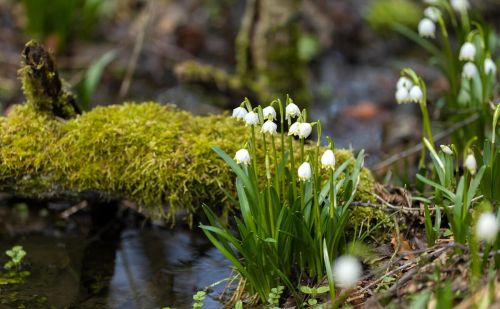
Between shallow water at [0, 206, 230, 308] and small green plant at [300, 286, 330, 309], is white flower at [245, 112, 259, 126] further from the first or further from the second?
shallow water at [0, 206, 230, 308]

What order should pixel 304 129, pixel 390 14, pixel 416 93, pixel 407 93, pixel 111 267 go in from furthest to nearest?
pixel 390 14
pixel 111 267
pixel 407 93
pixel 416 93
pixel 304 129

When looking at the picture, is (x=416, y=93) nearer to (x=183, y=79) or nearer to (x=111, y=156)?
(x=111, y=156)

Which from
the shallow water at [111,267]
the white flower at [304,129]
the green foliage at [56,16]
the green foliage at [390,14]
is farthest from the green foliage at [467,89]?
the green foliage at [56,16]

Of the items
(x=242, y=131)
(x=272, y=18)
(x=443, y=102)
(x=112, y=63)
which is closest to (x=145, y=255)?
(x=242, y=131)

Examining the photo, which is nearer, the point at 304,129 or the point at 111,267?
the point at 304,129

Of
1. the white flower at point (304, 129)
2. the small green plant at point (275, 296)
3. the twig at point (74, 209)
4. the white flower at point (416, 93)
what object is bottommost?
the small green plant at point (275, 296)

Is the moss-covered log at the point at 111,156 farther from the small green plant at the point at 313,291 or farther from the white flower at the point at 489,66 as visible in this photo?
the white flower at the point at 489,66

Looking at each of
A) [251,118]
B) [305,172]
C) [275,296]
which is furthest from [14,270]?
[305,172]

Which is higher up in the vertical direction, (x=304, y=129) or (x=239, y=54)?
(x=239, y=54)

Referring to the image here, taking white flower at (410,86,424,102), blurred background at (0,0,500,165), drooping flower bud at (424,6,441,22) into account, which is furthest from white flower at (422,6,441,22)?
blurred background at (0,0,500,165)
